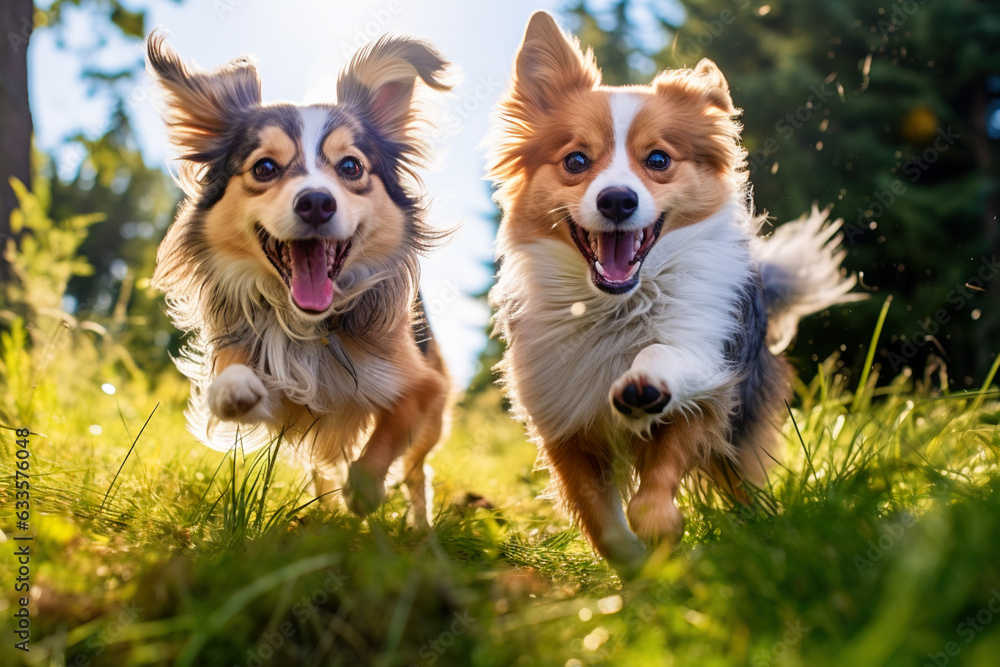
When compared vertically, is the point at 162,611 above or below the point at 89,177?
below

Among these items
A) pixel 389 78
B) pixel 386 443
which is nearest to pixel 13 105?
pixel 389 78

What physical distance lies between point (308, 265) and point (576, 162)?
4.20 feet

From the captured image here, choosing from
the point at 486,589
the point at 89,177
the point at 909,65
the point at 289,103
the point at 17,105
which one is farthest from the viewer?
the point at 89,177

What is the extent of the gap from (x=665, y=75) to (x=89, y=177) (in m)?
Result: 27.0

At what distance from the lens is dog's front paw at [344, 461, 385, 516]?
2893 millimetres

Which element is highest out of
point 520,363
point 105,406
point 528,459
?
point 520,363

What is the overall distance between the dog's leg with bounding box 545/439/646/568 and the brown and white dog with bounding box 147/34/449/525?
2.36 ft

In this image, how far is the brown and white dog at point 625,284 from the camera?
2.98 m

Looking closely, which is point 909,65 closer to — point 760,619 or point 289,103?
point 289,103

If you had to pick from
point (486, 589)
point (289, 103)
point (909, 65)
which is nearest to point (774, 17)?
point (909, 65)

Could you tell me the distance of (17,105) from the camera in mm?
6984

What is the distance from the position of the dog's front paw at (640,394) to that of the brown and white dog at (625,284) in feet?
0.29

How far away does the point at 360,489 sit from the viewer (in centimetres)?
292

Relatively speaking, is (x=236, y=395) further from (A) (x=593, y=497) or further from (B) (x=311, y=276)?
(A) (x=593, y=497)
